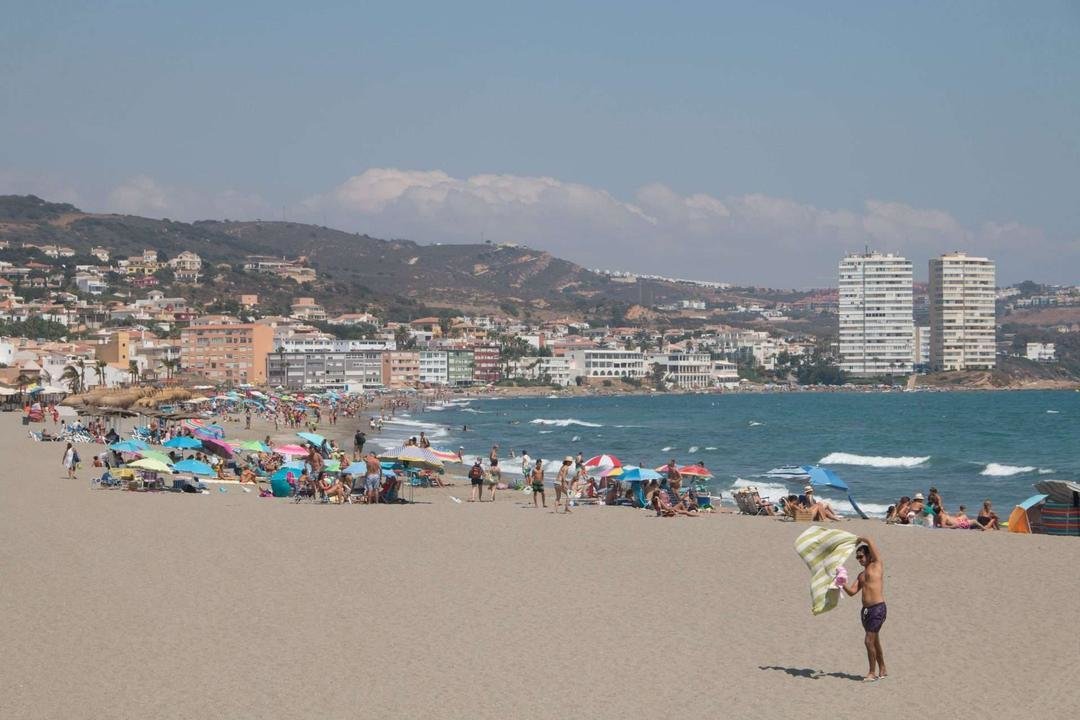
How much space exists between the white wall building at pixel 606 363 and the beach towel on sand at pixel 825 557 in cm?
13371

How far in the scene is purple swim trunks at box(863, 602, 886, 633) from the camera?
8188mm

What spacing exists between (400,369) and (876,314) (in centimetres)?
7863

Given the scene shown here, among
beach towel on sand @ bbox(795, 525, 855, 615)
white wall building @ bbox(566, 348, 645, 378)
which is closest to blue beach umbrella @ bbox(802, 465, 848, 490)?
beach towel on sand @ bbox(795, 525, 855, 615)

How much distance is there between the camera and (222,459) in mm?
26484


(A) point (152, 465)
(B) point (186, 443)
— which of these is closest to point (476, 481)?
(A) point (152, 465)

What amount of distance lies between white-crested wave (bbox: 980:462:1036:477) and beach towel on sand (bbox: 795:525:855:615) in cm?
2428

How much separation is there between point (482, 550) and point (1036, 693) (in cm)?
726

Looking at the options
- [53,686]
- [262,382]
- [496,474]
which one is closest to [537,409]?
[262,382]

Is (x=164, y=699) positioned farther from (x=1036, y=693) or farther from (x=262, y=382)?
(x=262, y=382)

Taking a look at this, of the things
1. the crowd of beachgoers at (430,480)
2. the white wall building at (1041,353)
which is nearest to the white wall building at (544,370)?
the white wall building at (1041,353)

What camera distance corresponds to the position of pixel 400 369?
397 ft

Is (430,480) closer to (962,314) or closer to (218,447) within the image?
(218,447)

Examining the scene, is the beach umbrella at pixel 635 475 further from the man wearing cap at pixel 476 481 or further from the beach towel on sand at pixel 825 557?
the beach towel on sand at pixel 825 557

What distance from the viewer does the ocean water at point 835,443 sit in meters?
28.6
